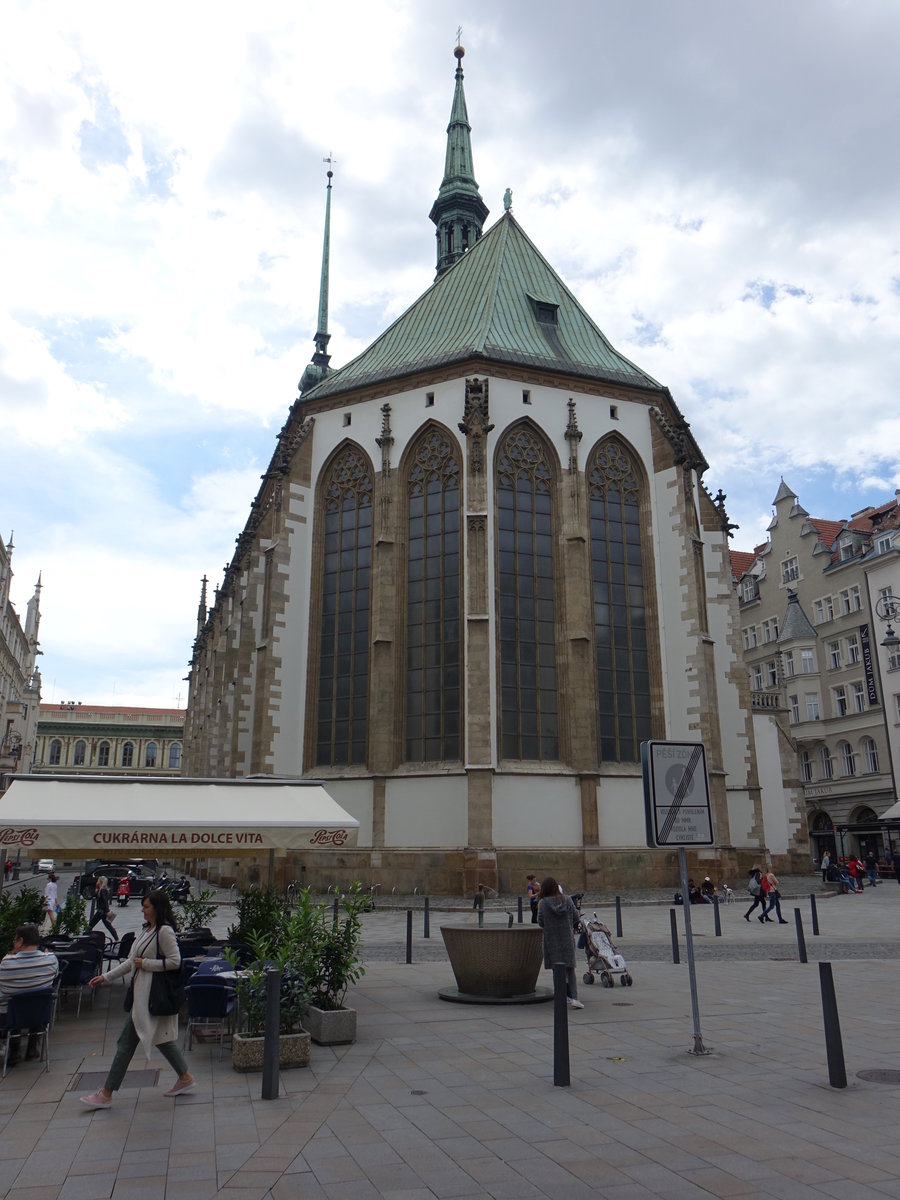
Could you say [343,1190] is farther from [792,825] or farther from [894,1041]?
[792,825]

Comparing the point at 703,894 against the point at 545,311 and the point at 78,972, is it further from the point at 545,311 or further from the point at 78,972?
the point at 545,311

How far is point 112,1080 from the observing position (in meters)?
6.70

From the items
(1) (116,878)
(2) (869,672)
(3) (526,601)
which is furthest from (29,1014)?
(2) (869,672)

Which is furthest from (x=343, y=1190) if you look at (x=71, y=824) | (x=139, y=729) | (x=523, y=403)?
(x=139, y=729)

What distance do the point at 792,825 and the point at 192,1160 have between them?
31.7 metres

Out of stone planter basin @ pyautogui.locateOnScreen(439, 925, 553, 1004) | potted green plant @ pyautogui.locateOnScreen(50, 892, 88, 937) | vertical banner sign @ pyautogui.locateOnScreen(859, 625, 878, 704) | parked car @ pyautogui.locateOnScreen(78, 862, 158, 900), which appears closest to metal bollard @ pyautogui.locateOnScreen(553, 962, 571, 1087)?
stone planter basin @ pyautogui.locateOnScreen(439, 925, 553, 1004)

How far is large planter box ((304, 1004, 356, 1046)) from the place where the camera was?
8742mm

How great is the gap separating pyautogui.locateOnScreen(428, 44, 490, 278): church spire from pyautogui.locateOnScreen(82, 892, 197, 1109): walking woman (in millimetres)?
44666

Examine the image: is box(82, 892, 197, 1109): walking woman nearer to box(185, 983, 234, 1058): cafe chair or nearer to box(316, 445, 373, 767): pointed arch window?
box(185, 983, 234, 1058): cafe chair

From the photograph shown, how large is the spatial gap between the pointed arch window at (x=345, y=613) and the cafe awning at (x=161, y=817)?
1684 centimetres

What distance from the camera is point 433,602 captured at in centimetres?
2806

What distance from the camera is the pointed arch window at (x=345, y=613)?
28.1 m

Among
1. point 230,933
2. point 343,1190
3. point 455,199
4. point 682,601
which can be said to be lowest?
point 343,1190

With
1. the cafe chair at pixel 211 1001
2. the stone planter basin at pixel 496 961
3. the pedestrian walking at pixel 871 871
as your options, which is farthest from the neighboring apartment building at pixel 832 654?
the cafe chair at pixel 211 1001
